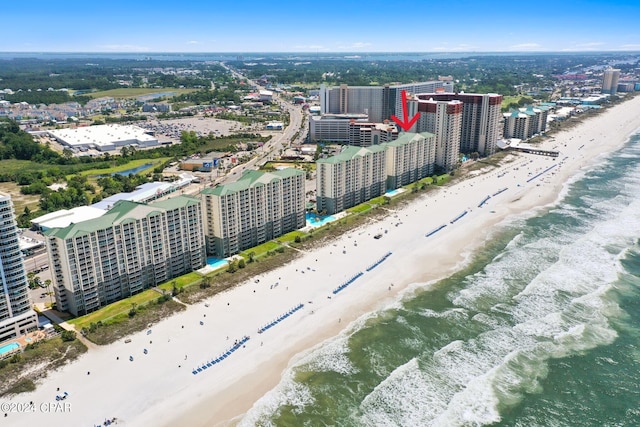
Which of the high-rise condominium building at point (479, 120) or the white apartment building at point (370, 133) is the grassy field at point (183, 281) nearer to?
the white apartment building at point (370, 133)

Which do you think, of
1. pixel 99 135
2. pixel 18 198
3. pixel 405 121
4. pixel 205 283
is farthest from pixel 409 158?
pixel 99 135

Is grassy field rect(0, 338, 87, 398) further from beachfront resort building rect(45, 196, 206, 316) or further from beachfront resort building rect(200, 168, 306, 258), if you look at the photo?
beachfront resort building rect(200, 168, 306, 258)

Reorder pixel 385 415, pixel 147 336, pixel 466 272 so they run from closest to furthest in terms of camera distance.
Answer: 1. pixel 385 415
2. pixel 147 336
3. pixel 466 272

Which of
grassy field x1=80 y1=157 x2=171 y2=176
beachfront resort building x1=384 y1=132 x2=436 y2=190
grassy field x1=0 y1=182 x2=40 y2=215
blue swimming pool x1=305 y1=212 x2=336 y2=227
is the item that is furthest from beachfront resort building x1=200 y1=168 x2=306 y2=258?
grassy field x1=80 y1=157 x2=171 y2=176

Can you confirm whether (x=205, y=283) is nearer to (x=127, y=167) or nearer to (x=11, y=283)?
(x=11, y=283)

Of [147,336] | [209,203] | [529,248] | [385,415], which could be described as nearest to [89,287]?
[147,336]

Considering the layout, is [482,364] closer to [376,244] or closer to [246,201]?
[376,244]
